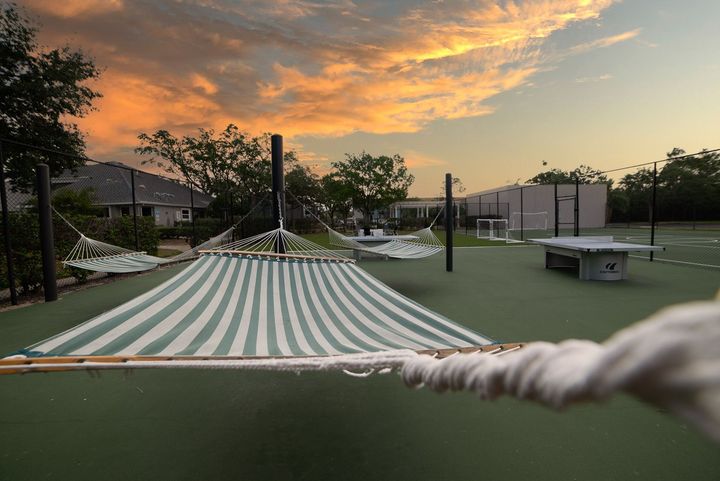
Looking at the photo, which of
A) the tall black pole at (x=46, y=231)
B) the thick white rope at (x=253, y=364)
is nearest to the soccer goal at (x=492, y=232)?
the tall black pole at (x=46, y=231)

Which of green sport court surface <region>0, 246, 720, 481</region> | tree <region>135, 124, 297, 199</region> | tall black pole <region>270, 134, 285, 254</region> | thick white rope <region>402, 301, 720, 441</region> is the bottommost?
green sport court surface <region>0, 246, 720, 481</region>

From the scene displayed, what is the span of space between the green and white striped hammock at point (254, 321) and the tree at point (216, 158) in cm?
1637

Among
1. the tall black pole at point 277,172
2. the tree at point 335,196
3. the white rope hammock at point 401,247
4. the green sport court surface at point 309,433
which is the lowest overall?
the green sport court surface at point 309,433

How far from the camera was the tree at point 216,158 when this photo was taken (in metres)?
18.5

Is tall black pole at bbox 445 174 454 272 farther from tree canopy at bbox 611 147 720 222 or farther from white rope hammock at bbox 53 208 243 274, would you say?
tree canopy at bbox 611 147 720 222

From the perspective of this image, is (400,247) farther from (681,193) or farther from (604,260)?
(681,193)

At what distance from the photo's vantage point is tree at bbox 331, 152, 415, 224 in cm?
2258

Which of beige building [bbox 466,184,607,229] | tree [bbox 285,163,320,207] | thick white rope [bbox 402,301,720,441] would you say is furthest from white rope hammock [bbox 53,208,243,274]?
beige building [bbox 466,184,607,229]

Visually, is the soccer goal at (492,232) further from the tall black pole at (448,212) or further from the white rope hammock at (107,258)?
the white rope hammock at (107,258)

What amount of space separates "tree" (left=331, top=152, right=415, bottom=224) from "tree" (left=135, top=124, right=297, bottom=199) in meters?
5.43

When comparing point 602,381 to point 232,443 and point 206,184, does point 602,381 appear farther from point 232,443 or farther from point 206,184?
point 206,184

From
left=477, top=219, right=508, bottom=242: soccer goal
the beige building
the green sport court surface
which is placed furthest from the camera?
the beige building

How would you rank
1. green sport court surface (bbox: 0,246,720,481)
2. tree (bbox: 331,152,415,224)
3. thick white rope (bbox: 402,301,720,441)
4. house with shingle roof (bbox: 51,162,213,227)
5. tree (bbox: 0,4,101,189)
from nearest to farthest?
thick white rope (bbox: 402,301,720,441) < green sport court surface (bbox: 0,246,720,481) < tree (bbox: 0,4,101,189) < house with shingle roof (bbox: 51,162,213,227) < tree (bbox: 331,152,415,224)

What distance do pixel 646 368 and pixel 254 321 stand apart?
206cm
